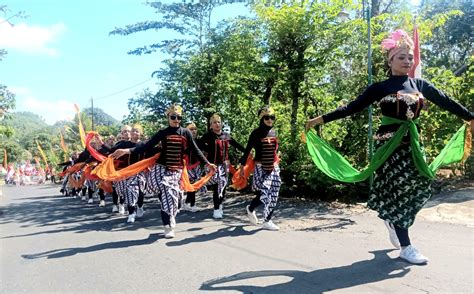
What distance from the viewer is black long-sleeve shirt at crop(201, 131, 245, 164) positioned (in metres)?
9.48

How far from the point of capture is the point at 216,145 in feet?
31.1

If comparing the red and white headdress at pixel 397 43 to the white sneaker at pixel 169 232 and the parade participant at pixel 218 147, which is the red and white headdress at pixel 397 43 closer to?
the white sneaker at pixel 169 232

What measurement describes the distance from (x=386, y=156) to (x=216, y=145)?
5.28 metres

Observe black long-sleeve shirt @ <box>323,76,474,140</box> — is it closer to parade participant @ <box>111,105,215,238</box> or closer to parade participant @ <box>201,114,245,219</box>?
parade participant @ <box>111,105,215,238</box>

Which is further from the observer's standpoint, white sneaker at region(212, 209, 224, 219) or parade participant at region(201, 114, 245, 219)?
parade participant at region(201, 114, 245, 219)

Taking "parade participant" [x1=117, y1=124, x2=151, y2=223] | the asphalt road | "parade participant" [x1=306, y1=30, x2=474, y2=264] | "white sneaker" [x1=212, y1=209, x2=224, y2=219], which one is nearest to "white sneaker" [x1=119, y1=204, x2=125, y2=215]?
"parade participant" [x1=117, y1=124, x2=151, y2=223]

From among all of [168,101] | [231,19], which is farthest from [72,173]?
[231,19]

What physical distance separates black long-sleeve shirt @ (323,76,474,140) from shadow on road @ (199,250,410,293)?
4.86 ft

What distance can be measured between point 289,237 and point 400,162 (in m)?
2.41

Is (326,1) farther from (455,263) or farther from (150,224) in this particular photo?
(455,263)

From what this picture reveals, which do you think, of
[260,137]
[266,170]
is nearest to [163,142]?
[260,137]

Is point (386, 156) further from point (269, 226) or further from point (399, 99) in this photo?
point (269, 226)

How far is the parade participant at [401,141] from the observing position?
4.59 m

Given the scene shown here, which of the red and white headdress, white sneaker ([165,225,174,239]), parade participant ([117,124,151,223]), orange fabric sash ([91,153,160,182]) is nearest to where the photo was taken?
the red and white headdress
